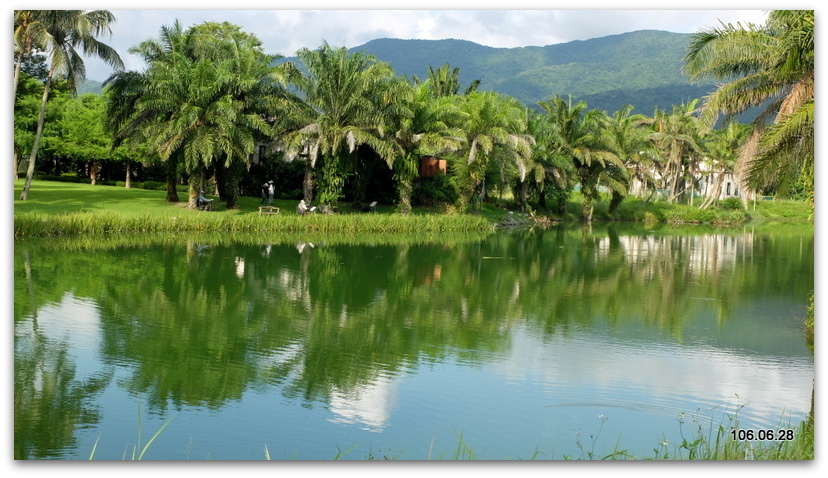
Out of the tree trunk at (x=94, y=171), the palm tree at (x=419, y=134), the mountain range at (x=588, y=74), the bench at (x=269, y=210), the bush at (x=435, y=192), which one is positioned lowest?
the bench at (x=269, y=210)

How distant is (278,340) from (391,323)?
232 cm

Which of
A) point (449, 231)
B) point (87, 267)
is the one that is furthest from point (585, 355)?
point (449, 231)

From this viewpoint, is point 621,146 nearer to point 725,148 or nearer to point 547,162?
point 547,162

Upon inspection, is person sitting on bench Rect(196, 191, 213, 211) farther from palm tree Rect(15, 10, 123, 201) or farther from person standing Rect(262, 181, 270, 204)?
palm tree Rect(15, 10, 123, 201)

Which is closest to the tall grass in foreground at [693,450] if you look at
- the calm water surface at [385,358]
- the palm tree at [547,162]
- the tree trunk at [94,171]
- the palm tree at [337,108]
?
the calm water surface at [385,358]

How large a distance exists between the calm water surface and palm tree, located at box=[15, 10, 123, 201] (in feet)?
28.0

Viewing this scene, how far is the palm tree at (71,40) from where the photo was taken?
2610 cm

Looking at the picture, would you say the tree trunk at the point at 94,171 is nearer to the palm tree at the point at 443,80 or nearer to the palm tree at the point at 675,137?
the palm tree at the point at 443,80

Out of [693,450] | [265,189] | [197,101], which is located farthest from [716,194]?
[693,450]

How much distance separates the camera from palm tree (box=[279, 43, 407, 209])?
3434 centimetres

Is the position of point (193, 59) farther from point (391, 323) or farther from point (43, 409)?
point (43, 409)

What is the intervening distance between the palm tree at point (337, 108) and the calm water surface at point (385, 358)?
1389cm

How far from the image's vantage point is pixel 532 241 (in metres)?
33.5

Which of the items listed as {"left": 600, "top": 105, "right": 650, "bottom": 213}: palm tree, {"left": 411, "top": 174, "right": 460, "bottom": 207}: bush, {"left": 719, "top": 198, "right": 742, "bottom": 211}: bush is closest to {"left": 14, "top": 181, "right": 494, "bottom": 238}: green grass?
{"left": 411, "top": 174, "right": 460, "bottom": 207}: bush
